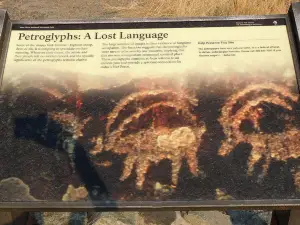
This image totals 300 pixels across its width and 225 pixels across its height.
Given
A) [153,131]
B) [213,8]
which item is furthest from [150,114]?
[213,8]

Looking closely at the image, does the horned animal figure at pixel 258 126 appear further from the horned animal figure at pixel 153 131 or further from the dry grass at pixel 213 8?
the dry grass at pixel 213 8

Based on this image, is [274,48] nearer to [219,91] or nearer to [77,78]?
[219,91]

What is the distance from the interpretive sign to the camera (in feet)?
5.99

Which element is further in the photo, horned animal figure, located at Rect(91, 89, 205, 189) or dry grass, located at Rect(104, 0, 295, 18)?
dry grass, located at Rect(104, 0, 295, 18)

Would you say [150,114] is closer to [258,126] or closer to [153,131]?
[153,131]

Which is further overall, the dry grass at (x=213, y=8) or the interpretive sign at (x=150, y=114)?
the dry grass at (x=213, y=8)

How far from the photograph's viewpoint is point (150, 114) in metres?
2.04

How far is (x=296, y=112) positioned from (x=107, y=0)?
5025 mm

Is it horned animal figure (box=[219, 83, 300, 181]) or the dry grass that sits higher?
the dry grass

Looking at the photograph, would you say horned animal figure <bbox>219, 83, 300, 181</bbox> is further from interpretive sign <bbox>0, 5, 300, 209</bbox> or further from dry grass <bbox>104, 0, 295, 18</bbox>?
dry grass <bbox>104, 0, 295, 18</bbox>

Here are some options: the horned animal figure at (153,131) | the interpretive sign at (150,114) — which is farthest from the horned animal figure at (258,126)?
the horned animal figure at (153,131)

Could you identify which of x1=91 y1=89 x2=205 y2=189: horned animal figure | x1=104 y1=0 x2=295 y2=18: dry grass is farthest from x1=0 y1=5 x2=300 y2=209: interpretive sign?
x1=104 y1=0 x2=295 y2=18: dry grass

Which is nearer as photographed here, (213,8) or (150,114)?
(150,114)

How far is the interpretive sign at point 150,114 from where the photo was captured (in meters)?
1.83
